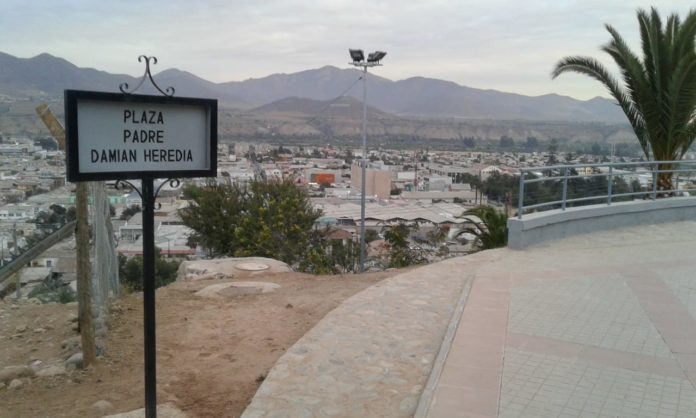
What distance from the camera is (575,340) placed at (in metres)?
6.00

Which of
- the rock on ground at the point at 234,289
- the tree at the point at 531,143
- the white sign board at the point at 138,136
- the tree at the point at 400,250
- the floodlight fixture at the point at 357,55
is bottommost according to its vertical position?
the tree at the point at 400,250

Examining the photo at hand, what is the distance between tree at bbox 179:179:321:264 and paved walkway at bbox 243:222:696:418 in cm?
581

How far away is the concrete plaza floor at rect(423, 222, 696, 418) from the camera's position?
15.3 feet

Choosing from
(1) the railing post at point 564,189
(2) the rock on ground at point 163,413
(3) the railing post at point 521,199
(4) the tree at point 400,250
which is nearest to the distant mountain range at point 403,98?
(4) the tree at point 400,250

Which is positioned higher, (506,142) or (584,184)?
(506,142)

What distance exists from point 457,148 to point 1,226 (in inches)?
1640

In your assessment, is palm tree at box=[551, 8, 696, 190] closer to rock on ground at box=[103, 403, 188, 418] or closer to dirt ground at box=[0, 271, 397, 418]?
dirt ground at box=[0, 271, 397, 418]

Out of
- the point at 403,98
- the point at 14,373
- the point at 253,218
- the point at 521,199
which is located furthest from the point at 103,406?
the point at 403,98

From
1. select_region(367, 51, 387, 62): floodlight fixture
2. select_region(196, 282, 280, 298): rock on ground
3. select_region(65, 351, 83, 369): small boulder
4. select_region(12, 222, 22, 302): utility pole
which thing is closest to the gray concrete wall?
select_region(196, 282, 280, 298): rock on ground

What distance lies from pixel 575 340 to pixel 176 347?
12.7 feet

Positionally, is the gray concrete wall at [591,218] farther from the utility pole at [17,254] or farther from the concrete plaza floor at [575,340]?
the utility pole at [17,254]

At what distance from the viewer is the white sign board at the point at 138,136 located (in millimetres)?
3408

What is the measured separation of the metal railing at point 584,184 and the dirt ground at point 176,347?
4.27 metres

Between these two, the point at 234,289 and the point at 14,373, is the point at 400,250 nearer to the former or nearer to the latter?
the point at 234,289
